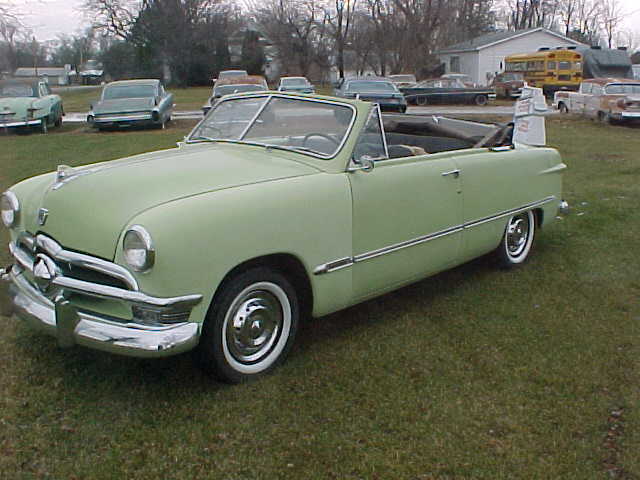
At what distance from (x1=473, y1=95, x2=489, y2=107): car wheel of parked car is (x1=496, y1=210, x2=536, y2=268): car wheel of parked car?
902 inches

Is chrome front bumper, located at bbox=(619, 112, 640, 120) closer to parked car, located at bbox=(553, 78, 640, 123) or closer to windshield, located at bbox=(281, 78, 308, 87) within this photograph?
parked car, located at bbox=(553, 78, 640, 123)

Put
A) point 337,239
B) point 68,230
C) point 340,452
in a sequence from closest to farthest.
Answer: point 340,452 < point 68,230 < point 337,239

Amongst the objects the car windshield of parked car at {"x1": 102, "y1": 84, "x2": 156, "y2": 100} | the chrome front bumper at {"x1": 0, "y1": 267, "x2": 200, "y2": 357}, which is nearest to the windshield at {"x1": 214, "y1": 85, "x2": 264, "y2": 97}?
the car windshield of parked car at {"x1": 102, "y1": 84, "x2": 156, "y2": 100}

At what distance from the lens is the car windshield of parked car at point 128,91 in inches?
691

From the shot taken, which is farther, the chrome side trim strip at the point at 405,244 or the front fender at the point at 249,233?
the chrome side trim strip at the point at 405,244

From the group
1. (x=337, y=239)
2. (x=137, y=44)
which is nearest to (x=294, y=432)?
(x=337, y=239)

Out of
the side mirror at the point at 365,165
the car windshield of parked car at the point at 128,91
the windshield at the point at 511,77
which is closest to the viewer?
the side mirror at the point at 365,165

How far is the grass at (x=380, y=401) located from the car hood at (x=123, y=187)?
0.83 metres

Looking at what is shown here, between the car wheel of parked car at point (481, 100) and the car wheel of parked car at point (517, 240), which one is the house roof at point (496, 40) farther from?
the car wheel of parked car at point (517, 240)

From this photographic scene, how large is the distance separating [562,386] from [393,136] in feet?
8.84

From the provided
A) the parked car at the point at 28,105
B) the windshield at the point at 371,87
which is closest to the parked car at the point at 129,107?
the parked car at the point at 28,105

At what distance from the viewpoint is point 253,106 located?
4.54m

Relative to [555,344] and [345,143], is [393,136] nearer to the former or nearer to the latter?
[345,143]

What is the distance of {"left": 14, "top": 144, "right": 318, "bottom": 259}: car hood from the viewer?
318 centimetres
